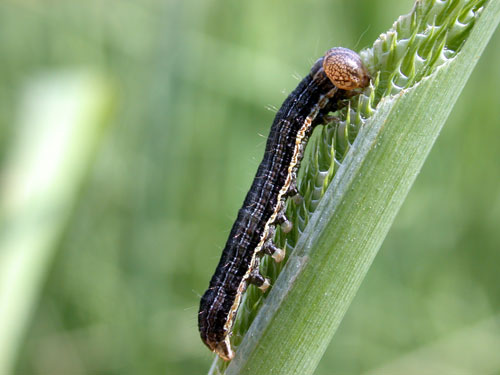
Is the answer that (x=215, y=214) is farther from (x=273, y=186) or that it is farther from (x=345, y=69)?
(x=345, y=69)

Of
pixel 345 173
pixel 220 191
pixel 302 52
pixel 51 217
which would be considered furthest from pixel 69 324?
pixel 345 173

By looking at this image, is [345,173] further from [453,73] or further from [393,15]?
[393,15]

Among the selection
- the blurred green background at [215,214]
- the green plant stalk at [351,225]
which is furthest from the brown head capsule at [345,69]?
the blurred green background at [215,214]

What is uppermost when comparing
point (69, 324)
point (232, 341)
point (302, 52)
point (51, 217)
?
point (302, 52)

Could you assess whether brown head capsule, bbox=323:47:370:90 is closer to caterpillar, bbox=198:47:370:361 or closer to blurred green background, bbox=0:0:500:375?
caterpillar, bbox=198:47:370:361

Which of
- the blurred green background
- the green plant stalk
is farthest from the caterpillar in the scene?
the blurred green background

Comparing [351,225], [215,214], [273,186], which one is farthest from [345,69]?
Answer: [215,214]

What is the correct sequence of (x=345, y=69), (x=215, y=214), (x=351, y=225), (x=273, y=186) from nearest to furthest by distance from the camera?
1. (x=351, y=225)
2. (x=345, y=69)
3. (x=273, y=186)
4. (x=215, y=214)
